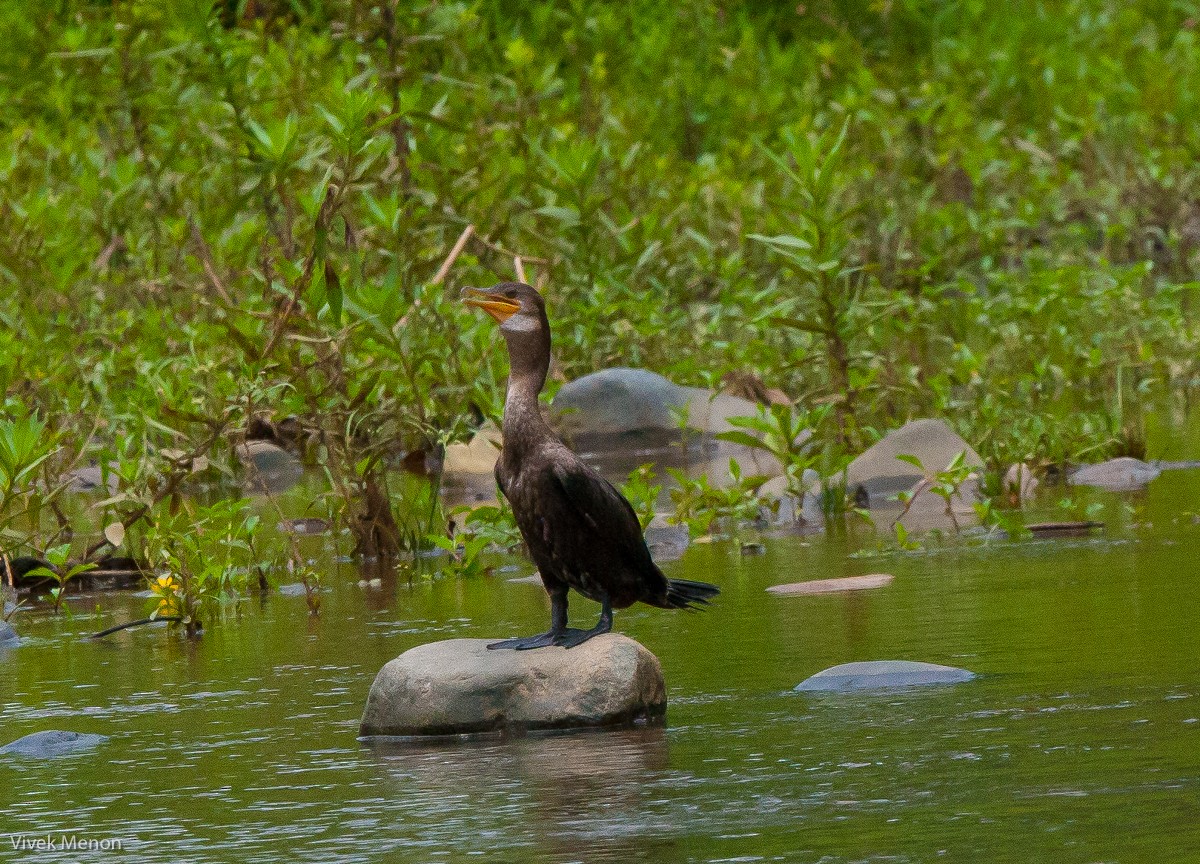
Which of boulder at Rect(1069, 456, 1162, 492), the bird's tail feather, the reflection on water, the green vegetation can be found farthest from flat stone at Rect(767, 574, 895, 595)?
boulder at Rect(1069, 456, 1162, 492)

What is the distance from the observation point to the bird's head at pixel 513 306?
214 inches

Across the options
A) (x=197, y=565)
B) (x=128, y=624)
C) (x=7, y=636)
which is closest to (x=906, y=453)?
(x=197, y=565)

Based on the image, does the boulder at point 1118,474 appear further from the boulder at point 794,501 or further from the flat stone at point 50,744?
the flat stone at point 50,744

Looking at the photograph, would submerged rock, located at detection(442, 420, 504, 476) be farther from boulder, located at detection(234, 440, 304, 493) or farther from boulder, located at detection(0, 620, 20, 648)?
boulder, located at detection(0, 620, 20, 648)

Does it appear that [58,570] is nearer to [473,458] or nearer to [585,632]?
[585,632]

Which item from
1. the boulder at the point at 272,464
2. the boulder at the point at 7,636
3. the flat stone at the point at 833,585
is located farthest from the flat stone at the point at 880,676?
the boulder at the point at 272,464

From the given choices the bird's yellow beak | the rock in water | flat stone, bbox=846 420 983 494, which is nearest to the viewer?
the rock in water

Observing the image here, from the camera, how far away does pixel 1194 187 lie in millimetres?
16609

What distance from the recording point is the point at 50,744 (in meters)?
5.07

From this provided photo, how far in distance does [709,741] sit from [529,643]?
643 millimetres

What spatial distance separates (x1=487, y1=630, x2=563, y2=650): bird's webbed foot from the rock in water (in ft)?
0.26

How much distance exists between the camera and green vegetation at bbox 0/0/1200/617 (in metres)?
8.69

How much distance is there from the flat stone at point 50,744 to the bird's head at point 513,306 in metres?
1.37

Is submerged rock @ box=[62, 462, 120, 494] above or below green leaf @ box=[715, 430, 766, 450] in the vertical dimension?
above
